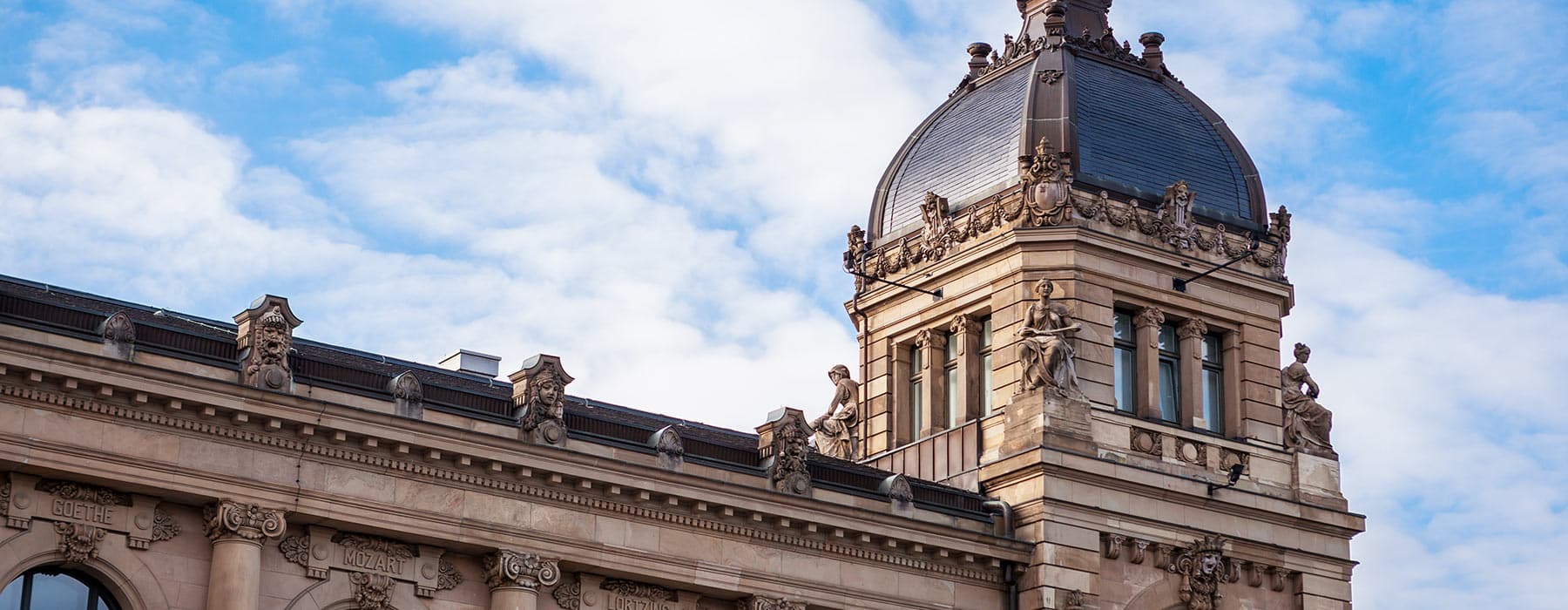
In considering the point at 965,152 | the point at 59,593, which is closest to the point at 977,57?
the point at 965,152

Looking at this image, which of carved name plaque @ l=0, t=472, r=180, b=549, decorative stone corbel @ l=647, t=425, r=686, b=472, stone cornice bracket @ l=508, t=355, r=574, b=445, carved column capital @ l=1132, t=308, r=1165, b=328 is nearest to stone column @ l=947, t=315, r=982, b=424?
carved column capital @ l=1132, t=308, r=1165, b=328

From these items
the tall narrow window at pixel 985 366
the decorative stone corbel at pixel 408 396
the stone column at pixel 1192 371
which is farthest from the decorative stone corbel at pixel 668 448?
the stone column at pixel 1192 371

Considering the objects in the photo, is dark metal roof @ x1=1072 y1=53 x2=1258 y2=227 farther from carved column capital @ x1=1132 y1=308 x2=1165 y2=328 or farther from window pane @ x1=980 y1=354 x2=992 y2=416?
window pane @ x1=980 y1=354 x2=992 y2=416

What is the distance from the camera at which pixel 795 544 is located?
45656mm

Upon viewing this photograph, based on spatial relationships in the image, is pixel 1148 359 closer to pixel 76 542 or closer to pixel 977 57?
pixel 977 57

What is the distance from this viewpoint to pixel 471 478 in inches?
1649

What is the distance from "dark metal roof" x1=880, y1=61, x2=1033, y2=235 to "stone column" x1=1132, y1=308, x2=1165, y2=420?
4146 mm

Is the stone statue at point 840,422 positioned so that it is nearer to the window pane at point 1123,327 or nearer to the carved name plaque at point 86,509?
the window pane at point 1123,327

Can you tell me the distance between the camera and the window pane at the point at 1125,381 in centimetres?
5162

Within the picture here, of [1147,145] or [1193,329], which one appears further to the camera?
[1147,145]

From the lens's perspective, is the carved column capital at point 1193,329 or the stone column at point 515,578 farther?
the carved column capital at point 1193,329

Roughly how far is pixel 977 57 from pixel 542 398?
19401mm

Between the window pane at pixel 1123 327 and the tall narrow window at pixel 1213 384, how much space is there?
1.94 metres

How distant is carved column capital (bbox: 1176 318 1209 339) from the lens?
52.8 m
